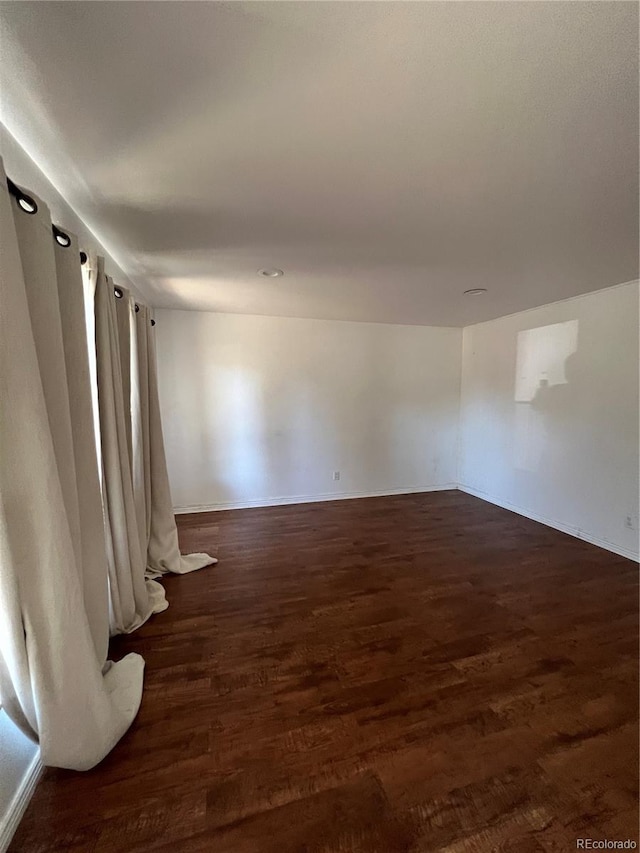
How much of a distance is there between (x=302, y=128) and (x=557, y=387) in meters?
3.45

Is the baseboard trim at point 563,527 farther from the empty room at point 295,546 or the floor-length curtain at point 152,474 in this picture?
the floor-length curtain at point 152,474

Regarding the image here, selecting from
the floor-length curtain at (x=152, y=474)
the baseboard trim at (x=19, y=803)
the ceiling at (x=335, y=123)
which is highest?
the ceiling at (x=335, y=123)

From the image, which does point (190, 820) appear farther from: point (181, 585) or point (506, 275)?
point (506, 275)

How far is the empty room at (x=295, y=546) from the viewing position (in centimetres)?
95

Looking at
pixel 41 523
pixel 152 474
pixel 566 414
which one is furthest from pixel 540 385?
pixel 41 523

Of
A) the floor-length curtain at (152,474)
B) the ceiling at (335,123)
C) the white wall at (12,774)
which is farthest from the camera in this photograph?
the floor-length curtain at (152,474)

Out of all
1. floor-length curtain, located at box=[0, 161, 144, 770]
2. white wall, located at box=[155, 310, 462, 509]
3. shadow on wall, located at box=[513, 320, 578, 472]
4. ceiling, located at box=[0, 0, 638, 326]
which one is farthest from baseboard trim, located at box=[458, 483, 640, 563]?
floor-length curtain, located at box=[0, 161, 144, 770]

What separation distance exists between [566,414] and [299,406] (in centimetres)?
285

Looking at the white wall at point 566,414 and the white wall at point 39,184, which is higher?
the white wall at point 39,184

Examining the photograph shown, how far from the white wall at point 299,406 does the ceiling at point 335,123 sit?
1.78 metres

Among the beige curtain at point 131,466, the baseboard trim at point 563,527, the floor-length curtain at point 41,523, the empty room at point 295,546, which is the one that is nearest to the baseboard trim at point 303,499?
the baseboard trim at point 563,527

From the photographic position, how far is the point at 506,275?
8.68 feet

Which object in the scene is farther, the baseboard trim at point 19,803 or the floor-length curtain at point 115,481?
the floor-length curtain at point 115,481

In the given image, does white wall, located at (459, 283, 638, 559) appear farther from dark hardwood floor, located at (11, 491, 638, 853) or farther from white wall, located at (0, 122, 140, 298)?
white wall, located at (0, 122, 140, 298)
